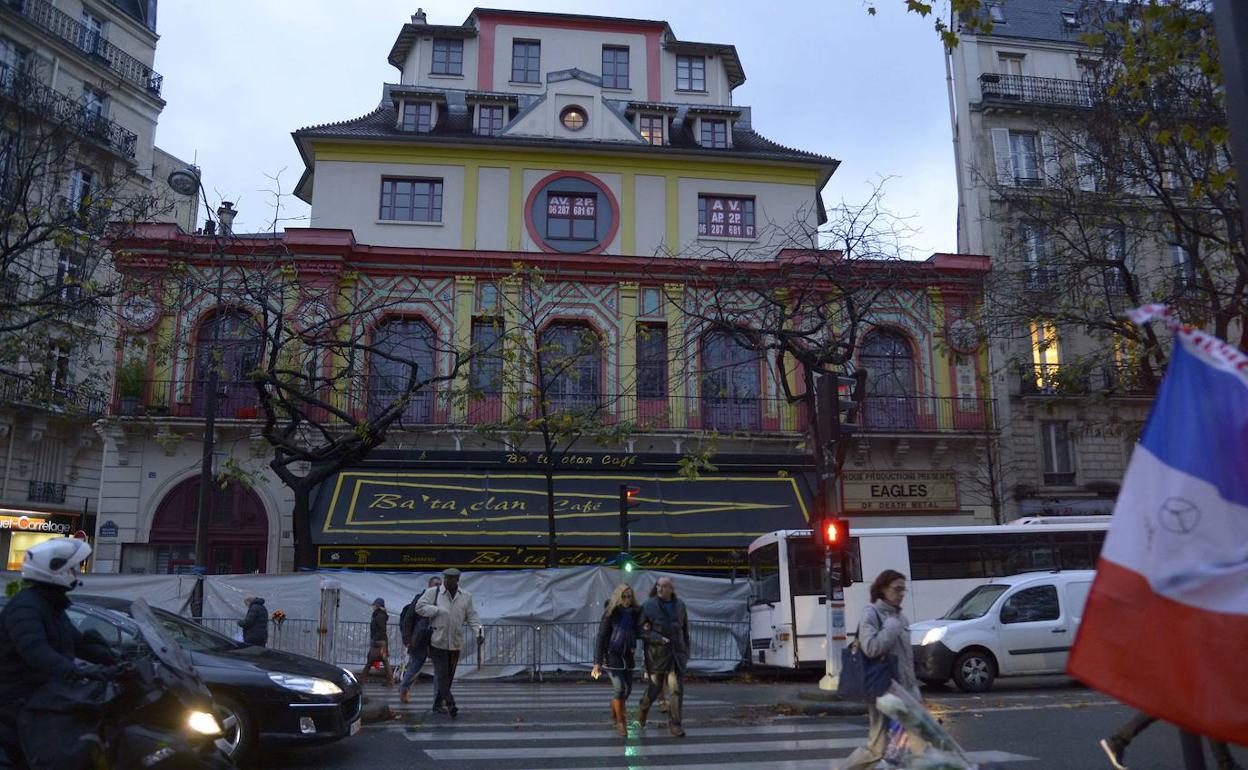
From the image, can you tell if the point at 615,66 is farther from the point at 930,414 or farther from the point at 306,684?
the point at 306,684

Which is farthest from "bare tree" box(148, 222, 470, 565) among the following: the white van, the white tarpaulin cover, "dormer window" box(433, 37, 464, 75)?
the white van

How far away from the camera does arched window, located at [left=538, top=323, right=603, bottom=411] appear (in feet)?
81.9

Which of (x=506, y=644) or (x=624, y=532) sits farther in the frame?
(x=624, y=532)

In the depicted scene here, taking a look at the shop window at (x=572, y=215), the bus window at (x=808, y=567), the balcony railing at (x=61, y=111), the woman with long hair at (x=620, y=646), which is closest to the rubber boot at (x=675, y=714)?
the woman with long hair at (x=620, y=646)

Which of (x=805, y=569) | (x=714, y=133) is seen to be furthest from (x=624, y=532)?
(x=714, y=133)

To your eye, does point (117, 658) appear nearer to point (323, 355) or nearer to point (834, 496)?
point (834, 496)

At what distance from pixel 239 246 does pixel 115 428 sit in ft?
18.6

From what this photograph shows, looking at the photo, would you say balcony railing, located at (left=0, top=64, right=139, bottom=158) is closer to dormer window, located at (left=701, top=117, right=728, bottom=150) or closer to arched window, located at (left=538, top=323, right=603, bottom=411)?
arched window, located at (left=538, top=323, right=603, bottom=411)

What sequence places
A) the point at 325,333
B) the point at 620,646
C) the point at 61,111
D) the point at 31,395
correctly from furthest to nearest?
1. the point at 61,111
2. the point at 31,395
3. the point at 325,333
4. the point at 620,646

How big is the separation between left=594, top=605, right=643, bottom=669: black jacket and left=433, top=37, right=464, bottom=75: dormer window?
903 inches

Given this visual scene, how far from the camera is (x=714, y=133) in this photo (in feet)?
97.6

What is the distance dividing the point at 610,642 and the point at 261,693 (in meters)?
3.82

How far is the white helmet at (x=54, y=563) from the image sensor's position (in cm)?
512

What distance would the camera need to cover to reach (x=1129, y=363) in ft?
63.7
